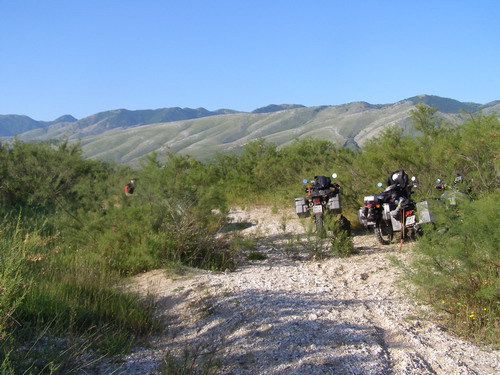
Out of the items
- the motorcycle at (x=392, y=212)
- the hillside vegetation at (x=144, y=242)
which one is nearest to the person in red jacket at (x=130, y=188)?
the hillside vegetation at (x=144, y=242)

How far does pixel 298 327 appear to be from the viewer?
425 cm

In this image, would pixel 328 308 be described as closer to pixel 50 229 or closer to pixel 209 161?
pixel 50 229

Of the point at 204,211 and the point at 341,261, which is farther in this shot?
the point at 204,211

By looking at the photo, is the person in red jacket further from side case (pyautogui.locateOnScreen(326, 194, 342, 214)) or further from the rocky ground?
side case (pyautogui.locateOnScreen(326, 194, 342, 214))

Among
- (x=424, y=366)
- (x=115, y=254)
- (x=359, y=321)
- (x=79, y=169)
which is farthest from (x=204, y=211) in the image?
(x=79, y=169)

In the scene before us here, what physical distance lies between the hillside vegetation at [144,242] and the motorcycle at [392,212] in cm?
45

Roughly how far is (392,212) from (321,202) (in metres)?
1.38

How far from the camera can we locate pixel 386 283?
566 centimetres

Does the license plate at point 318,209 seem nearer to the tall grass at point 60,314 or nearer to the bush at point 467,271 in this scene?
the bush at point 467,271

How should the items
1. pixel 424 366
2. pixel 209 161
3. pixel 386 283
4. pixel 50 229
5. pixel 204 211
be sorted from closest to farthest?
pixel 424 366 → pixel 386 283 → pixel 204 211 → pixel 50 229 → pixel 209 161

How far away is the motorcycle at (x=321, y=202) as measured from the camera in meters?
8.48

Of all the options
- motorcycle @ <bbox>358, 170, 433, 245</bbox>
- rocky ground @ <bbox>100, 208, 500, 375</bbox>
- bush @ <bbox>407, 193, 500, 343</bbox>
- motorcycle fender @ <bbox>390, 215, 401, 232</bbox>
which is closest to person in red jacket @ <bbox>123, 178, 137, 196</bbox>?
rocky ground @ <bbox>100, 208, 500, 375</bbox>

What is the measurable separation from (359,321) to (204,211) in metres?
3.77

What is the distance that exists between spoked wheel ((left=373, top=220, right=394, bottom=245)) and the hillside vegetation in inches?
36.4
